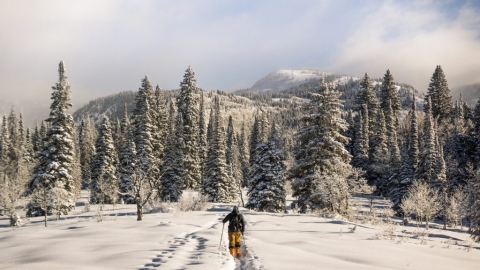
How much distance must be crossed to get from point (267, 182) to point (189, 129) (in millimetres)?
19526

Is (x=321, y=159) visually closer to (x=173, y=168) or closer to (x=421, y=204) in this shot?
(x=421, y=204)

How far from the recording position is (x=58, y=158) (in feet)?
112

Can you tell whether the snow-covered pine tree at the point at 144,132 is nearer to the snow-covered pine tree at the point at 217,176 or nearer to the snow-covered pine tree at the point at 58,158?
the snow-covered pine tree at the point at 217,176

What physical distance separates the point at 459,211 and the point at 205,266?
166ft

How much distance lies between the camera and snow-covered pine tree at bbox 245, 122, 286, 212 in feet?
114

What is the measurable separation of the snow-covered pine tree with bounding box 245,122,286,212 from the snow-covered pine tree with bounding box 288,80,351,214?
385cm

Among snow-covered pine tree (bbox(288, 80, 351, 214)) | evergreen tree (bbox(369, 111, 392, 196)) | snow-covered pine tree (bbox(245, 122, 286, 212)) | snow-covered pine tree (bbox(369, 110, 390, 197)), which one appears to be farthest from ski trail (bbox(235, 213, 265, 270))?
evergreen tree (bbox(369, 111, 392, 196))

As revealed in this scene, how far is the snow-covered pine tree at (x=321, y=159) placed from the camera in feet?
91.8

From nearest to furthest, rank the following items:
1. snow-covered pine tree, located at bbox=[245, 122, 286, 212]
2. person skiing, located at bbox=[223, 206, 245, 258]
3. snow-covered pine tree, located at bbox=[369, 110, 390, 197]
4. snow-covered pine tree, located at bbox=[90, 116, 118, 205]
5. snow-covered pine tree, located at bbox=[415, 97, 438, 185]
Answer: person skiing, located at bbox=[223, 206, 245, 258], snow-covered pine tree, located at bbox=[245, 122, 286, 212], snow-covered pine tree, located at bbox=[90, 116, 118, 205], snow-covered pine tree, located at bbox=[415, 97, 438, 185], snow-covered pine tree, located at bbox=[369, 110, 390, 197]

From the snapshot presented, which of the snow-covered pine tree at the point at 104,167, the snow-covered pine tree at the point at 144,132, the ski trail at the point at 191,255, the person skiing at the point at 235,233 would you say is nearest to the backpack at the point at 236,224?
the person skiing at the point at 235,233

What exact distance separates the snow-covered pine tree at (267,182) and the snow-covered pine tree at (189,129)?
1479 centimetres

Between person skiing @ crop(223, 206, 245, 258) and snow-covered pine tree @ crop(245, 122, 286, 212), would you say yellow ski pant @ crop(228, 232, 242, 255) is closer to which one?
person skiing @ crop(223, 206, 245, 258)

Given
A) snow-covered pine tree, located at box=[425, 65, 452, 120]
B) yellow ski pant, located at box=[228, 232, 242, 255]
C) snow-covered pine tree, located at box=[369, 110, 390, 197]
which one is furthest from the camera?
snow-covered pine tree, located at box=[425, 65, 452, 120]

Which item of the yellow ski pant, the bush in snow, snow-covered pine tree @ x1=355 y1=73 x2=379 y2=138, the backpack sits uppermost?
snow-covered pine tree @ x1=355 y1=73 x2=379 y2=138
